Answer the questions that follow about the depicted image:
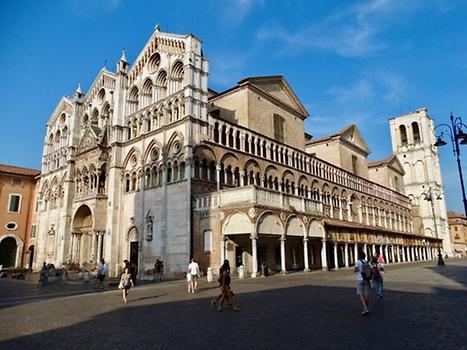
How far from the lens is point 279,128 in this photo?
39.6 metres

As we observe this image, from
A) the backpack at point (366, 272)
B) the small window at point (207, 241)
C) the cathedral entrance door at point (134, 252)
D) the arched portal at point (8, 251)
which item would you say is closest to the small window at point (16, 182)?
the arched portal at point (8, 251)

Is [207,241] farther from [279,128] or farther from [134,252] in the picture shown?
[279,128]

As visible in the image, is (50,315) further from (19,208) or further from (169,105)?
(19,208)

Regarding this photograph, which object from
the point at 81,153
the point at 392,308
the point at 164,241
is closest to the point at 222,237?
the point at 164,241

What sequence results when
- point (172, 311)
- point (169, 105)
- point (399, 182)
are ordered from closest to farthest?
point (172, 311)
point (169, 105)
point (399, 182)

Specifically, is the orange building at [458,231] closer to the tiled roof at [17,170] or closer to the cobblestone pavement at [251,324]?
the cobblestone pavement at [251,324]

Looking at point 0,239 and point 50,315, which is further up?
point 0,239

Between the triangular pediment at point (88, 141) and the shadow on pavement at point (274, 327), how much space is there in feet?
94.4

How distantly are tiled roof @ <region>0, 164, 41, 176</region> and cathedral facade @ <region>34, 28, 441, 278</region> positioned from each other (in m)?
4.93

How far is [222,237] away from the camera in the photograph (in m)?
24.2

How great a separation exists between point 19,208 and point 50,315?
4551 cm

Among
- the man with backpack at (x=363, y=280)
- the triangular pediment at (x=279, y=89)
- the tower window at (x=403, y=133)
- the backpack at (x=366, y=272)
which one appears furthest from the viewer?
the tower window at (x=403, y=133)

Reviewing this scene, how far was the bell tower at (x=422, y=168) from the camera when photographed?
71812mm

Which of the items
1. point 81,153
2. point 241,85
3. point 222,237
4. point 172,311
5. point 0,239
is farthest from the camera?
point 0,239
